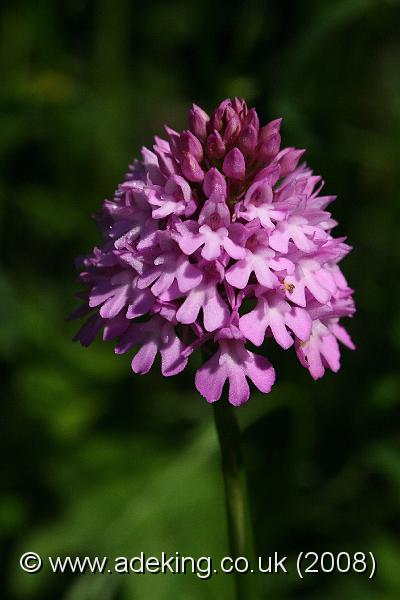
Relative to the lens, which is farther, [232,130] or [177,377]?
[177,377]

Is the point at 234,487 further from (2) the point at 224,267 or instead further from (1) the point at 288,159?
(1) the point at 288,159

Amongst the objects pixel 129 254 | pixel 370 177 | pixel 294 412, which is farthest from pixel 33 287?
pixel 129 254

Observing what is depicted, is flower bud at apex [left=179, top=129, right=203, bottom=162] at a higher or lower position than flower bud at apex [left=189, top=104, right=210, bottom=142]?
lower

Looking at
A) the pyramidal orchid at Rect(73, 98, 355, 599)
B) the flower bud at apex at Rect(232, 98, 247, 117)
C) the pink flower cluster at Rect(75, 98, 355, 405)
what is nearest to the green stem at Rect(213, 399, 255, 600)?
the pyramidal orchid at Rect(73, 98, 355, 599)

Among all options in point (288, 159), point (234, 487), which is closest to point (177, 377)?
point (234, 487)

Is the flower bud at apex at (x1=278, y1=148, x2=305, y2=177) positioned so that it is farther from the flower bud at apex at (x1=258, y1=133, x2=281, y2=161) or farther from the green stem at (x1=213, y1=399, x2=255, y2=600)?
the green stem at (x1=213, y1=399, x2=255, y2=600)

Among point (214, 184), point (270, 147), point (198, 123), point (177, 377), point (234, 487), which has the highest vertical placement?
point (177, 377)
